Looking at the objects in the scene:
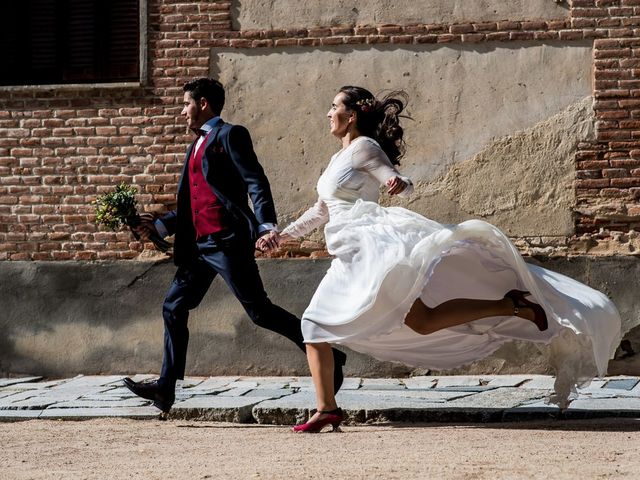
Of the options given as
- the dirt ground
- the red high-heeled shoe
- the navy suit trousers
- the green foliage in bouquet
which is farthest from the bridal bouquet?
the red high-heeled shoe

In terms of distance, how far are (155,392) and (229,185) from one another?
1.31 meters

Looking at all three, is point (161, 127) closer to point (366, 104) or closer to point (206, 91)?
point (206, 91)

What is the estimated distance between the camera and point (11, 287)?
1020cm

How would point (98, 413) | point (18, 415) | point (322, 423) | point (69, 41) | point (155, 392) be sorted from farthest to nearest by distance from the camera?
point (69, 41), point (18, 415), point (98, 413), point (155, 392), point (322, 423)

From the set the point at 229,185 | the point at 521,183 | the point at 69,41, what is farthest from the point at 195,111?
the point at 69,41

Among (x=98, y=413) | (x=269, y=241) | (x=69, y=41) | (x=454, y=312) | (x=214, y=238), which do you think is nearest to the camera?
(x=454, y=312)

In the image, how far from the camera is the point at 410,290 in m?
6.11

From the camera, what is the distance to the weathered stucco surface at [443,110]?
9727 mm

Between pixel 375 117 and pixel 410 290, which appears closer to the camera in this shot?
pixel 410 290

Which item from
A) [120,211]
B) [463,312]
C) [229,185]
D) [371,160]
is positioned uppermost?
[371,160]

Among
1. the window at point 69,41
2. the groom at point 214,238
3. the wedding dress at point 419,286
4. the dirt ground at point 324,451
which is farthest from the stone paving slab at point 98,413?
the window at point 69,41

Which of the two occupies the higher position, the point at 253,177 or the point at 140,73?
the point at 140,73

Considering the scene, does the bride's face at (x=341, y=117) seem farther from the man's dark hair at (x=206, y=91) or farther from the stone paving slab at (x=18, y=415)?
the stone paving slab at (x=18, y=415)

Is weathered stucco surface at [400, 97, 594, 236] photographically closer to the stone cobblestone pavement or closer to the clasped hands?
the stone cobblestone pavement
